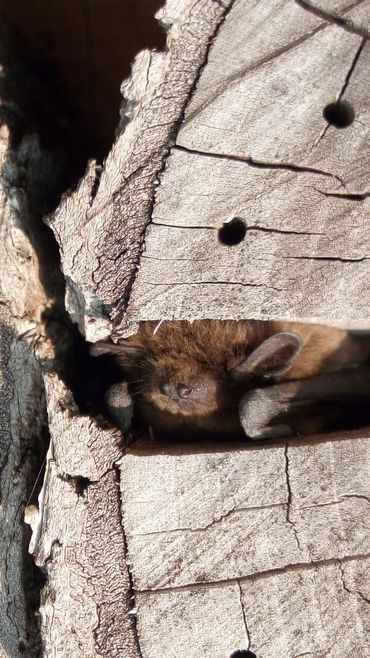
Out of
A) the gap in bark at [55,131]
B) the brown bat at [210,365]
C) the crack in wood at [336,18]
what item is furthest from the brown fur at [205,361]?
the crack in wood at [336,18]

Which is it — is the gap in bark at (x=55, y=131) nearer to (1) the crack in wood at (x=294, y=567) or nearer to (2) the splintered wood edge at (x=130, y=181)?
(2) the splintered wood edge at (x=130, y=181)

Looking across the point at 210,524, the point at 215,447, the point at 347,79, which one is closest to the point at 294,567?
the point at 210,524

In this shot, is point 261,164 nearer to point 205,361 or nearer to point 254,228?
point 254,228

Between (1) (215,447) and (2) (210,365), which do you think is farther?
(2) (210,365)

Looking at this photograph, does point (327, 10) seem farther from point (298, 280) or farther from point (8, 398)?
point (8, 398)

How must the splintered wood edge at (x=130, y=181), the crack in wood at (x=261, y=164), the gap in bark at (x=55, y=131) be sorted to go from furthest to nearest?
the gap in bark at (x=55, y=131) < the crack in wood at (x=261, y=164) < the splintered wood edge at (x=130, y=181)

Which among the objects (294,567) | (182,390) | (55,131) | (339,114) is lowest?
(294,567)

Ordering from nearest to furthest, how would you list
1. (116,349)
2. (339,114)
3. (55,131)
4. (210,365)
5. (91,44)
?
(339,114)
(116,349)
(55,131)
(91,44)
(210,365)
